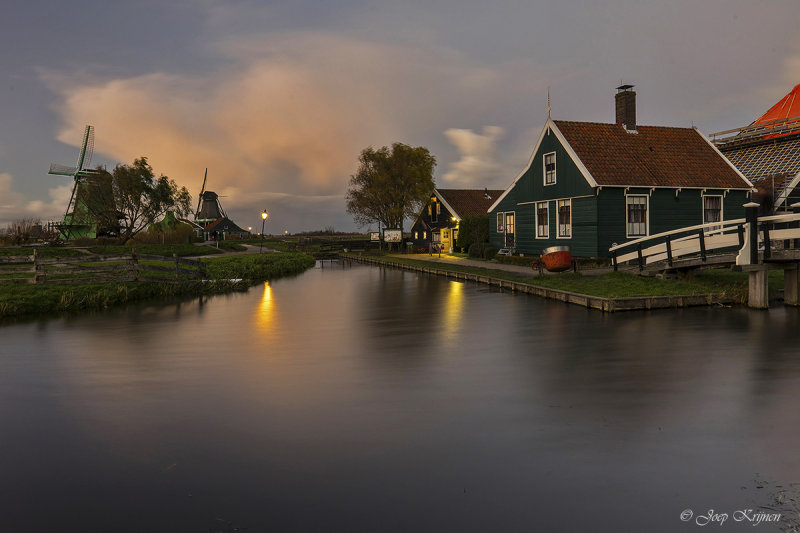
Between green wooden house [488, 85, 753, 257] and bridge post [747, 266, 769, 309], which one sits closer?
bridge post [747, 266, 769, 309]

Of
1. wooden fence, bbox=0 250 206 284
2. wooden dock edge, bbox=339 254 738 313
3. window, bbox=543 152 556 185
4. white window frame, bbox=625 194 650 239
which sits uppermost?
window, bbox=543 152 556 185

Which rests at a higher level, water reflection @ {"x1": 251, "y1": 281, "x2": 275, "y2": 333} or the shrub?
the shrub

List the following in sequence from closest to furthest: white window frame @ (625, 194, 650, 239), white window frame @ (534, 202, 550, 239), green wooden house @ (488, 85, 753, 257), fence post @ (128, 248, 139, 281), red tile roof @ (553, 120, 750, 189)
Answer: fence post @ (128, 248, 139, 281)
green wooden house @ (488, 85, 753, 257)
white window frame @ (625, 194, 650, 239)
red tile roof @ (553, 120, 750, 189)
white window frame @ (534, 202, 550, 239)

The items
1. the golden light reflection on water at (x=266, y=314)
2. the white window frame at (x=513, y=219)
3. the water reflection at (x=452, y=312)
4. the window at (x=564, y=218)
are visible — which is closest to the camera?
the water reflection at (x=452, y=312)

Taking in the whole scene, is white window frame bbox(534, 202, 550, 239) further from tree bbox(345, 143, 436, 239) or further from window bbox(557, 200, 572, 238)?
tree bbox(345, 143, 436, 239)

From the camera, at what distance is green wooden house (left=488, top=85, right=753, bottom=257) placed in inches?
1031

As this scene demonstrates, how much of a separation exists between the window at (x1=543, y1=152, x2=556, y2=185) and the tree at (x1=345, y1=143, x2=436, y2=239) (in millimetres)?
33525

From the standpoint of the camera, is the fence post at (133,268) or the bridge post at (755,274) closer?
the bridge post at (755,274)

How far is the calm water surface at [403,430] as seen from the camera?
15.5 ft

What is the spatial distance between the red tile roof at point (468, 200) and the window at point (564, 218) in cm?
2272

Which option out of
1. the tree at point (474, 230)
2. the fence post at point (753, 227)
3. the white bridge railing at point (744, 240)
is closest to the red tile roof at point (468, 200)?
the tree at point (474, 230)

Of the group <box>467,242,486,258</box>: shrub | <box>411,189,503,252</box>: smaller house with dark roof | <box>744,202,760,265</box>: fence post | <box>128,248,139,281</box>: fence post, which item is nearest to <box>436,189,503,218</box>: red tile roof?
<box>411,189,503,252</box>: smaller house with dark roof

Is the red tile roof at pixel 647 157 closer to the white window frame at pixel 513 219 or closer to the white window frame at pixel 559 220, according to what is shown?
the white window frame at pixel 559 220

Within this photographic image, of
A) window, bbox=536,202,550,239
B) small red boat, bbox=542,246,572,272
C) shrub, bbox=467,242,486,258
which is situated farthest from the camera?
shrub, bbox=467,242,486,258
